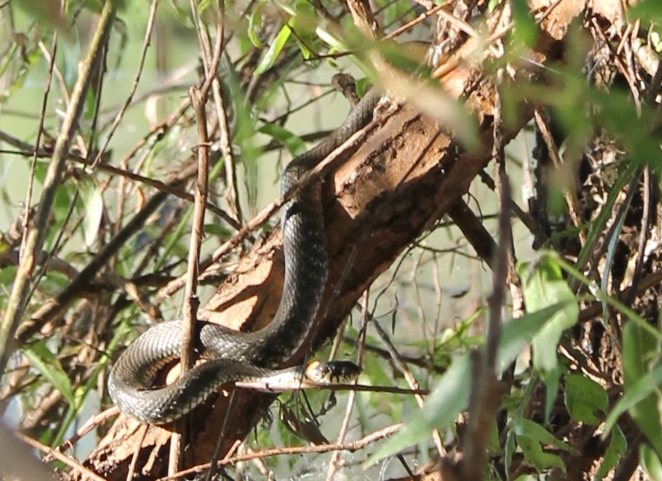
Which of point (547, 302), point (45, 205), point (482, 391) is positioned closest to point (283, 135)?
point (45, 205)

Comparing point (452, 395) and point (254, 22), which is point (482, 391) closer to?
point (452, 395)

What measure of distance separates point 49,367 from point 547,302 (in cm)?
143

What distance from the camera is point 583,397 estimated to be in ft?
3.55

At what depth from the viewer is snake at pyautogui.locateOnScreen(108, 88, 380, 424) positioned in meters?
1.45

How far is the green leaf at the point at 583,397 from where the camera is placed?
1074mm

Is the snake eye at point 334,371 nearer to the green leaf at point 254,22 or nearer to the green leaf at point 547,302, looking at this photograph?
the green leaf at point 254,22

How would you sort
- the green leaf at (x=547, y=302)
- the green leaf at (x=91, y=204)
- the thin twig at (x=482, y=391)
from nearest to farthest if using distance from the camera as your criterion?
the thin twig at (x=482, y=391) < the green leaf at (x=547, y=302) < the green leaf at (x=91, y=204)

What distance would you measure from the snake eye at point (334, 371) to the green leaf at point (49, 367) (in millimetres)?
601

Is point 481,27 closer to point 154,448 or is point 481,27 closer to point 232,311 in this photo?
point 232,311

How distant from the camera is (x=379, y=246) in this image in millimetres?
1422

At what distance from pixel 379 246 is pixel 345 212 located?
9cm

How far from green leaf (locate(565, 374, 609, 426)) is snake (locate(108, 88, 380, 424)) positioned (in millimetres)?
474

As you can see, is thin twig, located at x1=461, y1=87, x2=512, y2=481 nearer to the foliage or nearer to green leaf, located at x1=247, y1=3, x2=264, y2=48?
the foliage

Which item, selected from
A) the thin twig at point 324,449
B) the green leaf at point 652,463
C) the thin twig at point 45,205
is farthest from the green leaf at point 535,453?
the thin twig at point 45,205
